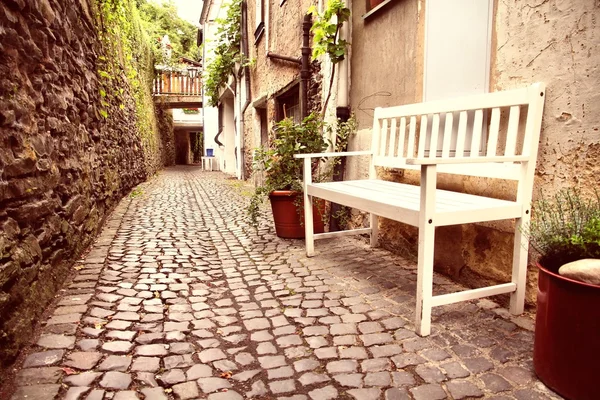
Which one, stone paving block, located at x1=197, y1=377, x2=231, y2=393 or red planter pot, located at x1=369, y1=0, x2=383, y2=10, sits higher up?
red planter pot, located at x1=369, y1=0, x2=383, y2=10

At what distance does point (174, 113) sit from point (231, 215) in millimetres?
19516

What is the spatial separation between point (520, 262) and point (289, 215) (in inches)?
88.4

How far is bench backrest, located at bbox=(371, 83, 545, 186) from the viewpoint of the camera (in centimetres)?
203

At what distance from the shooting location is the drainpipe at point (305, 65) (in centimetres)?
504

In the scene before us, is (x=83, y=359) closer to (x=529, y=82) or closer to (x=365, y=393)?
(x=365, y=393)

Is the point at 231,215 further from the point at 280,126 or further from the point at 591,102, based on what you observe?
the point at 591,102

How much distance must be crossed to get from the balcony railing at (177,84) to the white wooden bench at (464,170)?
13497 mm

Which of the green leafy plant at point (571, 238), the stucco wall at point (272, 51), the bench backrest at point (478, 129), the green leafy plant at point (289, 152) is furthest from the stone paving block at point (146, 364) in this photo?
the stucco wall at point (272, 51)

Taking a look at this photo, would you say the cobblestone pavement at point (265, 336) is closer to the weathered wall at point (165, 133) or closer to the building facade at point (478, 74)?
the building facade at point (478, 74)

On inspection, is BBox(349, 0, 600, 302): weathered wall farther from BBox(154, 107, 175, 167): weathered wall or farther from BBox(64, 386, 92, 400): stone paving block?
BBox(154, 107, 175, 167): weathered wall

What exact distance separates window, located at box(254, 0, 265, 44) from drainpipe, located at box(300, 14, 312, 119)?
295 centimetres

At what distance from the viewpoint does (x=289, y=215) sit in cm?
395

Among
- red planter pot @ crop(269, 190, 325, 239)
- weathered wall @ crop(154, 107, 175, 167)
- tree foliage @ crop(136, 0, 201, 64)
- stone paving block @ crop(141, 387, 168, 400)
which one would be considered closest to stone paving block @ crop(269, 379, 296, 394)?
stone paving block @ crop(141, 387, 168, 400)

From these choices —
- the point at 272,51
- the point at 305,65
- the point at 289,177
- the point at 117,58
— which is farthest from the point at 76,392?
the point at 272,51
